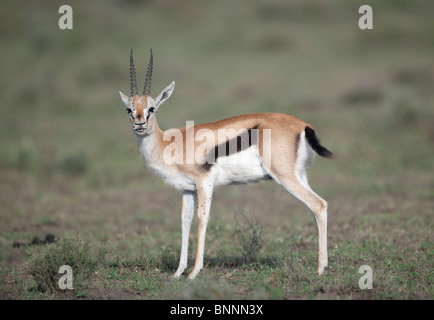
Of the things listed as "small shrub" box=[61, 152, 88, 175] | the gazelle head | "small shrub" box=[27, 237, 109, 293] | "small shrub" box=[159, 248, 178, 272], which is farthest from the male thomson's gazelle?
"small shrub" box=[61, 152, 88, 175]

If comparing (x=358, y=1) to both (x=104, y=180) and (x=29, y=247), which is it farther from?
(x=29, y=247)

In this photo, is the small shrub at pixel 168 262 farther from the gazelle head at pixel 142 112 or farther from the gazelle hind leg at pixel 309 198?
the gazelle hind leg at pixel 309 198

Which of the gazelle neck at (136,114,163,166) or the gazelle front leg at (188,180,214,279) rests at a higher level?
the gazelle neck at (136,114,163,166)

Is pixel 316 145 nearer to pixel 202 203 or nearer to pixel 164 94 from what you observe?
pixel 202 203

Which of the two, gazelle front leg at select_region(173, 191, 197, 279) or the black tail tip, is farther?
gazelle front leg at select_region(173, 191, 197, 279)

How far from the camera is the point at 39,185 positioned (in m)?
11.2

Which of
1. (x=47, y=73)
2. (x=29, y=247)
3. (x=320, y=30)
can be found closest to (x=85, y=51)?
(x=47, y=73)

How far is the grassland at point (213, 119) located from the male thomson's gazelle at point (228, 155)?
0.67 meters

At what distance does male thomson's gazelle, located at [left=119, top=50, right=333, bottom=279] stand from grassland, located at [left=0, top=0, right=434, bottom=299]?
0.67 metres

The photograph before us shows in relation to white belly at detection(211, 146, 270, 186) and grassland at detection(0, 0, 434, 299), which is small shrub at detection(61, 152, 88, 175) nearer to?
grassland at detection(0, 0, 434, 299)

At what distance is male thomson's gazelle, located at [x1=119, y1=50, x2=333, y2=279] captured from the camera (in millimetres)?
5555

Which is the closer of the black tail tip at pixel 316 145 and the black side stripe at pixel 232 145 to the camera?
the black tail tip at pixel 316 145

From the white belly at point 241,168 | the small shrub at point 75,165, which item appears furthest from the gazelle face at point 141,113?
the small shrub at point 75,165

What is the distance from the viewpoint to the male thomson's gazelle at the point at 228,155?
5.55 m
